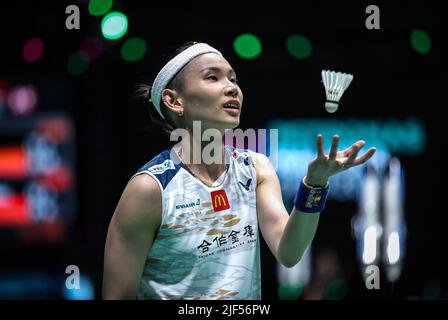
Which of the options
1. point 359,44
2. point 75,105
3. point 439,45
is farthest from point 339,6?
point 75,105

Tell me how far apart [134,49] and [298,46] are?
1.73 meters

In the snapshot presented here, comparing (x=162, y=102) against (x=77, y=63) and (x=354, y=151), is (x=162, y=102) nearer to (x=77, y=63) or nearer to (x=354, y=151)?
(x=354, y=151)

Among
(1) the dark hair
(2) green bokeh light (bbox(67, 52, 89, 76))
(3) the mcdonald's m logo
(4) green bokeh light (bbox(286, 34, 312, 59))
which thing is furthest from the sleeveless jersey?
(4) green bokeh light (bbox(286, 34, 312, 59))

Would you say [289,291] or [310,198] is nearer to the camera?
[310,198]

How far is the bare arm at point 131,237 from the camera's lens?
2.98 m

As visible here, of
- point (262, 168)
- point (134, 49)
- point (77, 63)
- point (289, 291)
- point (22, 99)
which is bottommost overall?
point (289, 291)

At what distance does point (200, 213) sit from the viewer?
308cm

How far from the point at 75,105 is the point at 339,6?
273cm

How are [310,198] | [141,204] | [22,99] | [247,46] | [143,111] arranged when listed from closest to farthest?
[310,198], [141,204], [143,111], [22,99], [247,46]

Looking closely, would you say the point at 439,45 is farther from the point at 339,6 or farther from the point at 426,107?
the point at 339,6

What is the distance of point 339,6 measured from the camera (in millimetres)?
7535

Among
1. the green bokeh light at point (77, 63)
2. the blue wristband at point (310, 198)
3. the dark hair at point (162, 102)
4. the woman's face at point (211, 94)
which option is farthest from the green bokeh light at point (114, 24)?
the blue wristband at point (310, 198)

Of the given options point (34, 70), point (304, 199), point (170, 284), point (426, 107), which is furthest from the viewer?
point (426, 107)

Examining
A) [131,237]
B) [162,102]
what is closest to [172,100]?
[162,102]
